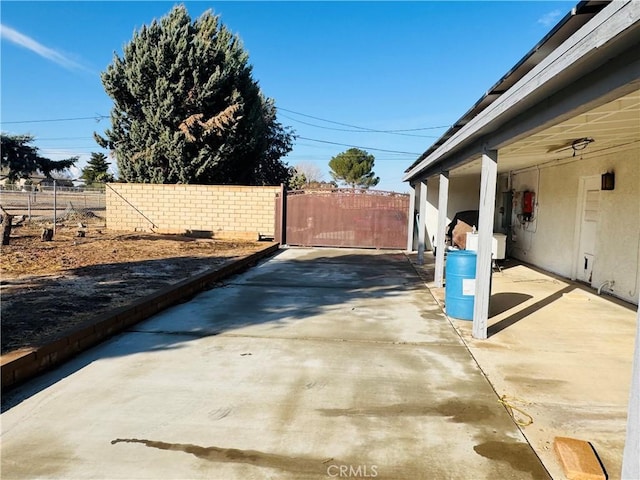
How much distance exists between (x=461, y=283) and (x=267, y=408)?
3.39 metres

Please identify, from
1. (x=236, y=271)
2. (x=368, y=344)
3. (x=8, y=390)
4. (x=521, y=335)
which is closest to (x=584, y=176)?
(x=521, y=335)

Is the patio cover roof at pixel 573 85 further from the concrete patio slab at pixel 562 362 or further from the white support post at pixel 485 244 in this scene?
the concrete patio slab at pixel 562 362

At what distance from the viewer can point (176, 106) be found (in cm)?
1798

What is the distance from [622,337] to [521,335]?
3.87 feet

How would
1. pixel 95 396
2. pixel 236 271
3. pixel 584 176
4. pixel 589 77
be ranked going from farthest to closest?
1. pixel 236 271
2. pixel 584 176
3. pixel 95 396
4. pixel 589 77

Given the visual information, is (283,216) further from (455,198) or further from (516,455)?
(516,455)

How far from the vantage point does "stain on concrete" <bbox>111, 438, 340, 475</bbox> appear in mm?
2438

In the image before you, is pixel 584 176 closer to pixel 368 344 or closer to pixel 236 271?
pixel 368 344

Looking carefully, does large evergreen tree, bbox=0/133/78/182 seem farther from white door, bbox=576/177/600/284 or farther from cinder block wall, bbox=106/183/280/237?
white door, bbox=576/177/600/284

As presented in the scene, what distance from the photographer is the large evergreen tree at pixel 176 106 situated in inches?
704

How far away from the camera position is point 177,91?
17703 mm

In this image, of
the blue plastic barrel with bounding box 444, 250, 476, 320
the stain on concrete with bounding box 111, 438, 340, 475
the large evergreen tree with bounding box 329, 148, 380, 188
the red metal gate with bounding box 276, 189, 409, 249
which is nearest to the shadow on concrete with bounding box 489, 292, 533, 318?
the blue plastic barrel with bounding box 444, 250, 476, 320

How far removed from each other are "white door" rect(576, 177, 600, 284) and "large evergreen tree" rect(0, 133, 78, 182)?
41557mm

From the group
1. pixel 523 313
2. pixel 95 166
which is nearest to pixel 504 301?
pixel 523 313
